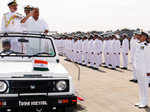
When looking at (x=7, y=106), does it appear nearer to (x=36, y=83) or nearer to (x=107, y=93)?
(x=36, y=83)

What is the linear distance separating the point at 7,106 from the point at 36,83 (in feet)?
1.95

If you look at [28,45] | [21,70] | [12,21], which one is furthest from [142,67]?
[12,21]

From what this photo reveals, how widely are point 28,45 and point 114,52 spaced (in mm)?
10537

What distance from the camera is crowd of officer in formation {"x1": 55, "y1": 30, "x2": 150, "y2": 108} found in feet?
20.4

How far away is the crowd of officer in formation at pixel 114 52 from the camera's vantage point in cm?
623

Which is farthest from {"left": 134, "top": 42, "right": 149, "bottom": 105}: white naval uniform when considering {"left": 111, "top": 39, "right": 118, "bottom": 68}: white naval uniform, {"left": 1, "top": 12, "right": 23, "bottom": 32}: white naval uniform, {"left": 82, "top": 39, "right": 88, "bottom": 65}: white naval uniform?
{"left": 82, "top": 39, "right": 88, "bottom": 65}: white naval uniform

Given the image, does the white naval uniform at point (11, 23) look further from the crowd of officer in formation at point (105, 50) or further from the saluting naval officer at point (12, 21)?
the crowd of officer in formation at point (105, 50)

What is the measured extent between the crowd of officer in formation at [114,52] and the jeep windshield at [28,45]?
7.08ft

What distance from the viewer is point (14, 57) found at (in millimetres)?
5449

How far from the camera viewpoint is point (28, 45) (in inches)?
225

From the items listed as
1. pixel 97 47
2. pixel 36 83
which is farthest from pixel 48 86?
pixel 97 47

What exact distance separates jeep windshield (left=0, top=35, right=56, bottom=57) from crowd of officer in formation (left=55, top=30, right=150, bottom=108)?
216cm

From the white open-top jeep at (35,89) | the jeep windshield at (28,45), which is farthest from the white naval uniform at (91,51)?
the white open-top jeep at (35,89)

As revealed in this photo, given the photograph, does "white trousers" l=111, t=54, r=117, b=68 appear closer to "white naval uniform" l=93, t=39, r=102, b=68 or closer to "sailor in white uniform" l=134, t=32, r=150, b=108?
"white naval uniform" l=93, t=39, r=102, b=68
